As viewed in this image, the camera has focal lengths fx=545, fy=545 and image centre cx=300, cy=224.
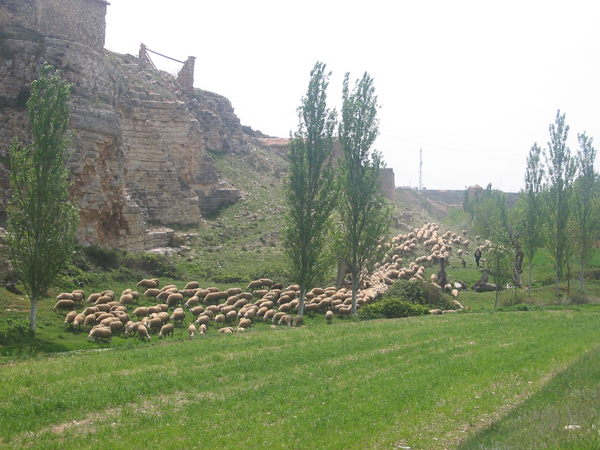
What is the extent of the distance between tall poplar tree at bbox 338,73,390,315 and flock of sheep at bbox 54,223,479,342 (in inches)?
113

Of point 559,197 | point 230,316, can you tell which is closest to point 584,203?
point 559,197

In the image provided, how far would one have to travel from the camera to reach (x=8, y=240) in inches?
716

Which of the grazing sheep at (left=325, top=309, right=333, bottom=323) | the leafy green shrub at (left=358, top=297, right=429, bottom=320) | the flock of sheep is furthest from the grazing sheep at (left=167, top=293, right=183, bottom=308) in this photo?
the leafy green shrub at (left=358, top=297, right=429, bottom=320)

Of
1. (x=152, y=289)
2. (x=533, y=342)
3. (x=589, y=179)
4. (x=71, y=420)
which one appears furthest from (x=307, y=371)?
(x=589, y=179)

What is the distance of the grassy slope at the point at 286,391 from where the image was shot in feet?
30.3

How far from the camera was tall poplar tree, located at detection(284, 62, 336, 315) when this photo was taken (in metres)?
26.3

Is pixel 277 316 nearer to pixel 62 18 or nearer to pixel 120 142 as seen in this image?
pixel 120 142

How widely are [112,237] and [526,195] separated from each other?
30.5m

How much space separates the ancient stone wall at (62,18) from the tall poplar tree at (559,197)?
33793 millimetres

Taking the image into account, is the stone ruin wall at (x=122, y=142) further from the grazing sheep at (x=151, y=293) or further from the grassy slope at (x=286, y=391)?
the grassy slope at (x=286, y=391)

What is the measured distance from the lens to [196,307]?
24.3 m

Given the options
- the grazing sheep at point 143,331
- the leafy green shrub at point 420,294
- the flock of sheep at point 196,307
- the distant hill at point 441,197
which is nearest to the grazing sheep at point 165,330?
the flock of sheep at point 196,307

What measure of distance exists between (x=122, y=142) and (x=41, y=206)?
17641 mm

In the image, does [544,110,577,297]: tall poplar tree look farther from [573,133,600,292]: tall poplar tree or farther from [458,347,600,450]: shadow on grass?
[458,347,600,450]: shadow on grass
